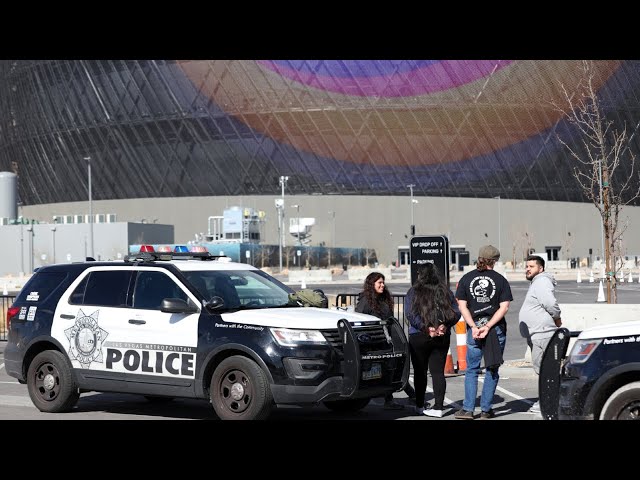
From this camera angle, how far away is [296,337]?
11.4 meters

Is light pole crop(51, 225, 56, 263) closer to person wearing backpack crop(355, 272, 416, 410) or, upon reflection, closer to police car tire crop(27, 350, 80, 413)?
police car tire crop(27, 350, 80, 413)

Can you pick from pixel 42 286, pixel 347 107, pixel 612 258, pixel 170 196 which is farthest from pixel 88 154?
pixel 42 286

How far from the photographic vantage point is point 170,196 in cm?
10988

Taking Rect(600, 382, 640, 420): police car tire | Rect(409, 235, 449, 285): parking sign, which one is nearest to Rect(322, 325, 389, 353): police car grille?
Rect(600, 382, 640, 420): police car tire

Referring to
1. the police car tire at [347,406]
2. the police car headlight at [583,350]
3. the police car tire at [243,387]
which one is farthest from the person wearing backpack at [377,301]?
the police car headlight at [583,350]

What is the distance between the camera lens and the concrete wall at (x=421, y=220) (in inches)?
4183

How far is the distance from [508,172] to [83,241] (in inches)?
1613

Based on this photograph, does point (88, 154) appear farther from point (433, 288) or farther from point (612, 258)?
point (433, 288)

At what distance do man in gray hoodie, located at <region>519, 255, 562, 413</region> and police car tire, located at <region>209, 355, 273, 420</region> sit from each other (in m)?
3.33

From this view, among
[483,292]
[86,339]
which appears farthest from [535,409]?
[86,339]

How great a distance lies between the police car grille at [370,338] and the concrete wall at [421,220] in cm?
9296

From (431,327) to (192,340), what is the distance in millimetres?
2769

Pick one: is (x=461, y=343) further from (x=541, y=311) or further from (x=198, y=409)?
(x=198, y=409)

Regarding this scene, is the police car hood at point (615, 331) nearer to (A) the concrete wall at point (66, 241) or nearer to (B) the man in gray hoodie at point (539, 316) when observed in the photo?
(B) the man in gray hoodie at point (539, 316)
